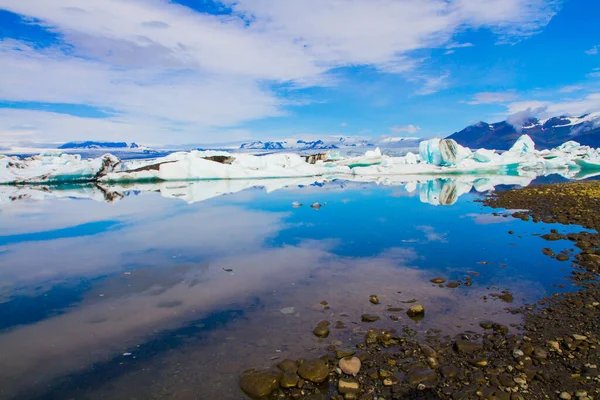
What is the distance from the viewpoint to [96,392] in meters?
2.88

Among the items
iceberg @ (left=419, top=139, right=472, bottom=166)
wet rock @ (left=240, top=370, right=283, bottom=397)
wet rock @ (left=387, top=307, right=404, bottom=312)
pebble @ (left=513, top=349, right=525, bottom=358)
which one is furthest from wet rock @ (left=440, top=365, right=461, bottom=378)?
iceberg @ (left=419, top=139, right=472, bottom=166)

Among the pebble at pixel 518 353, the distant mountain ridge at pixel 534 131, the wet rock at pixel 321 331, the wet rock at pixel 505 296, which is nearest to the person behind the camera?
the pebble at pixel 518 353

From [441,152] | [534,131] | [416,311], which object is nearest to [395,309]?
[416,311]

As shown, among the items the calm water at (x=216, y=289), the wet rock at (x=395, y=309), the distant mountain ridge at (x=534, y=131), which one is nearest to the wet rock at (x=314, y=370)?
the calm water at (x=216, y=289)

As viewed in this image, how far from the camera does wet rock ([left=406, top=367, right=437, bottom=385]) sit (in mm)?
2879

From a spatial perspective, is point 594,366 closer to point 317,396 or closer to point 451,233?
point 317,396

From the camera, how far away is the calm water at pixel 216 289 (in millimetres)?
3219

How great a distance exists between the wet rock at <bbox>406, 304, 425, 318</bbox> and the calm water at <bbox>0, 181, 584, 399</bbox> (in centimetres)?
12

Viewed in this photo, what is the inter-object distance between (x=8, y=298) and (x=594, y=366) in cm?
678

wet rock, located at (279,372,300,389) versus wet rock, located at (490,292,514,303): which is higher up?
wet rock, located at (490,292,514,303)

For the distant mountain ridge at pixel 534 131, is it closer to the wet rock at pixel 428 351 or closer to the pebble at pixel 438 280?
the pebble at pixel 438 280

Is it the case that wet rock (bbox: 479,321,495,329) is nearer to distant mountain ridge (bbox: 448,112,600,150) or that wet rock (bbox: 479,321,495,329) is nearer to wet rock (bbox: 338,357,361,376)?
wet rock (bbox: 338,357,361,376)

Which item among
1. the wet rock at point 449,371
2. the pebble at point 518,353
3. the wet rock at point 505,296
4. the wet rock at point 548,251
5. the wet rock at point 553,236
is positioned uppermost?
the wet rock at point 553,236

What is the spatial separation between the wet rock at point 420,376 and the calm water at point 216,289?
0.77m
